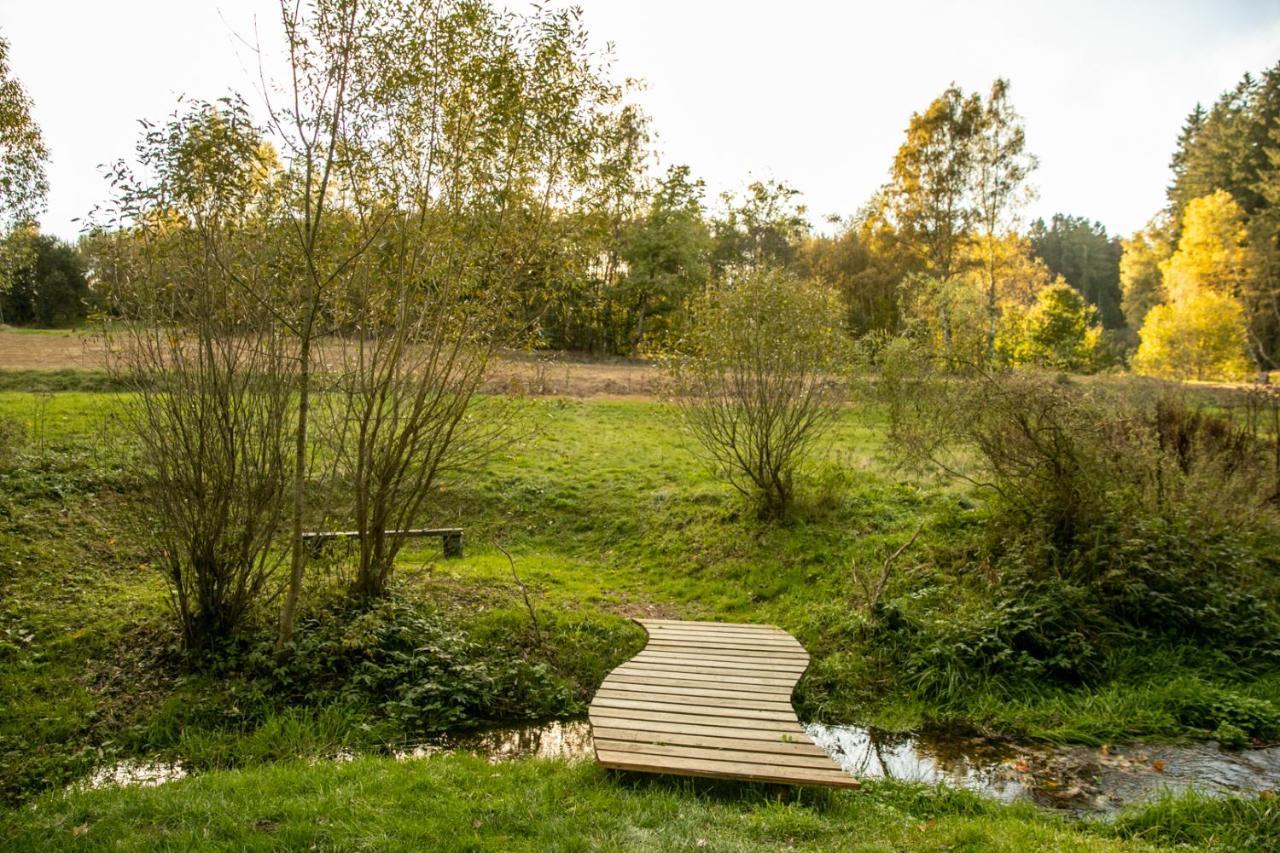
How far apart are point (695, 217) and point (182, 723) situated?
2876cm

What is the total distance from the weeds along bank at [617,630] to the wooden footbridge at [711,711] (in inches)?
22.8

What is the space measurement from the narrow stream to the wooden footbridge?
50cm

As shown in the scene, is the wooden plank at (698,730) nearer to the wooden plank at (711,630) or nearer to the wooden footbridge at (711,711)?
the wooden footbridge at (711,711)

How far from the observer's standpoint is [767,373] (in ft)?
34.4

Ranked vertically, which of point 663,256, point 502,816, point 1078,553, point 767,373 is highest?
point 663,256

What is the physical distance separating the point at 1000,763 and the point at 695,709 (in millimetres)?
2220

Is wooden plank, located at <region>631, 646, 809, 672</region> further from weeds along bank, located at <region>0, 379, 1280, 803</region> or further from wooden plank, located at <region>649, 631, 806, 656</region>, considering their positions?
weeds along bank, located at <region>0, 379, 1280, 803</region>

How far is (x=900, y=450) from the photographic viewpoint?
10078 millimetres

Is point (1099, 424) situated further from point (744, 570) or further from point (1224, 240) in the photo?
point (1224, 240)

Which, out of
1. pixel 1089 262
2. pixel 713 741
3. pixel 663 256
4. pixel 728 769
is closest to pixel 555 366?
pixel 713 741

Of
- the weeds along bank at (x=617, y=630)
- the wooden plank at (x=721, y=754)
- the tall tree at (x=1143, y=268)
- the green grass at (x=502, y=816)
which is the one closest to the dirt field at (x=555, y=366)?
the weeds along bank at (x=617, y=630)

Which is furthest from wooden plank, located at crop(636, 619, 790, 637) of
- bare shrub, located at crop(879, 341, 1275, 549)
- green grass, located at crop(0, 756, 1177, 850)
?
bare shrub, located at crop(879, 341, 1275, 549)

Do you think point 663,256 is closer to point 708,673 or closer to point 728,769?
point 708,673

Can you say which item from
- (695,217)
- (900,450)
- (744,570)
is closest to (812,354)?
(900,450)
